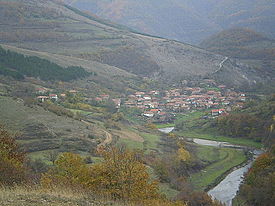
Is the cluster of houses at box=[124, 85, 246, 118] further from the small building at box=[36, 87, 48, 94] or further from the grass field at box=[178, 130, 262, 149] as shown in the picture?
the small building at box=[36, 87, 48, 94]

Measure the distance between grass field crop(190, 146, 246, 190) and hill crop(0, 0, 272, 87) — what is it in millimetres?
70790

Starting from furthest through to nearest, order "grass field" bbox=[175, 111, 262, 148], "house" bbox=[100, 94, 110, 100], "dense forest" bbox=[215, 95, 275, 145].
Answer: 1. "house" bbox=[100, 94, 110, 100]
2. "grass field" bbox=[175, 111, 262, 148]
3. "dense forest" bbox=[215, 95, 275, 145]

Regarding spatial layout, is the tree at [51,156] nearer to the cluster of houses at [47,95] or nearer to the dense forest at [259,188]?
the dense forest at [259,188]

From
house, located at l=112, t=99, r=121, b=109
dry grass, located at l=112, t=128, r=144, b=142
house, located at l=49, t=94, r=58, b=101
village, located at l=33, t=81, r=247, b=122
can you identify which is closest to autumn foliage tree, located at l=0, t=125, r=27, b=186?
dry grass, located at l=112, t=128, r=144, b=142

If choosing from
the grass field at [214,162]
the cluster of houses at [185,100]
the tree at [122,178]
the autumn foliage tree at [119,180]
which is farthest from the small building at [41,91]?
the tree at [122,178]

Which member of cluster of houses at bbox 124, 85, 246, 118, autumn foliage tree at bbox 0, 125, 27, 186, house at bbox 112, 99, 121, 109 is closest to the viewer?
autumn foliage tree at bbox 0, 125, 27, 186

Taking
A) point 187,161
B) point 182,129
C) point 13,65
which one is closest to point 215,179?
point 187,161

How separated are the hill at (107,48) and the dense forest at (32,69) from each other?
15.7 m

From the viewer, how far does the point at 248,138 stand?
262 feet

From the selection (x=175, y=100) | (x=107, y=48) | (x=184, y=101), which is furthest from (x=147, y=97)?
(x=107, y=48)

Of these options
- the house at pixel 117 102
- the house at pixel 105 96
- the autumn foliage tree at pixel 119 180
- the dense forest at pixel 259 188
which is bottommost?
the house at pixel 117 102

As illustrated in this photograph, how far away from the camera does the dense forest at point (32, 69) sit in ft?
316

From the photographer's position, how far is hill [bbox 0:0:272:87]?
15075 centimetres

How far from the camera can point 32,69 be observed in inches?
4094
